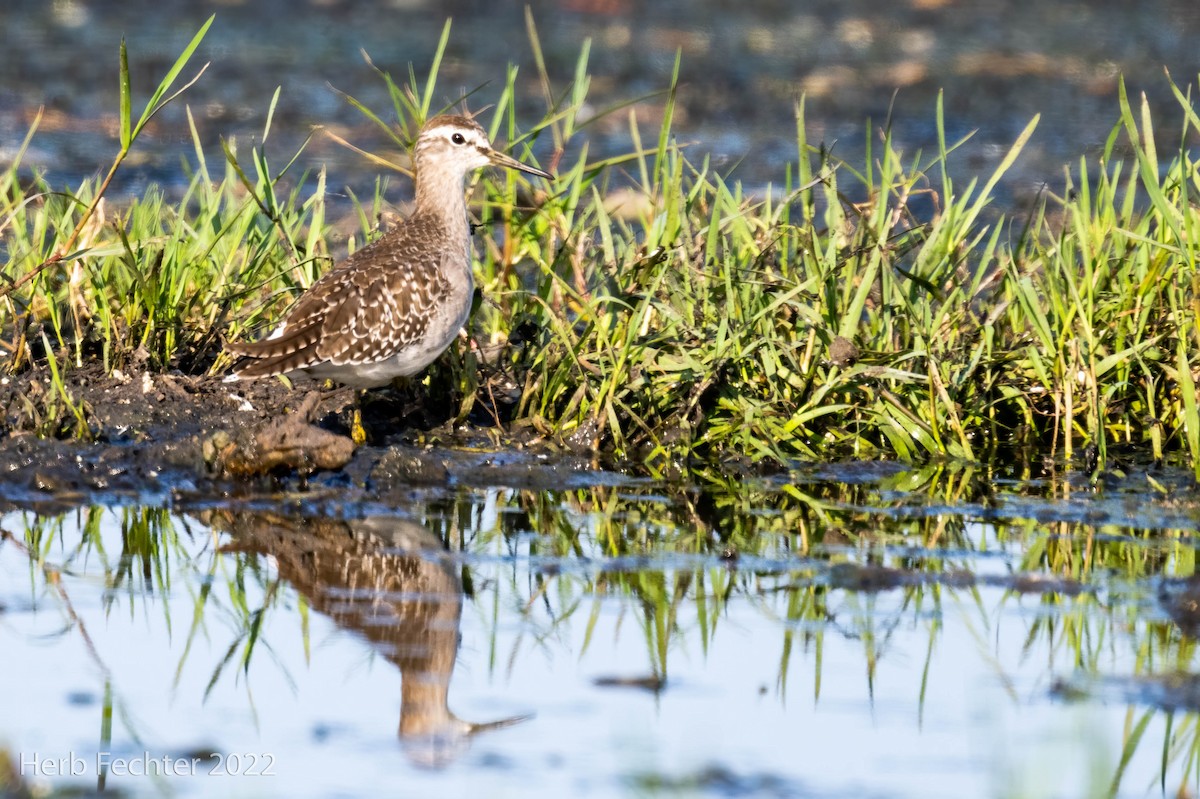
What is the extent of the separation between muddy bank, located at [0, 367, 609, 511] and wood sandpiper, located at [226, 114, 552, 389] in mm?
263

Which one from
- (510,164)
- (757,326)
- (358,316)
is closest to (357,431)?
(358,316)

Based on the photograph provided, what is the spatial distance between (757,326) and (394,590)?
2.30 meters

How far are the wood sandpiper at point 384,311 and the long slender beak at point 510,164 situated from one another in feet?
0.76

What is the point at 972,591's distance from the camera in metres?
5.43

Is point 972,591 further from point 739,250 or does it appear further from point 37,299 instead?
point 37,299

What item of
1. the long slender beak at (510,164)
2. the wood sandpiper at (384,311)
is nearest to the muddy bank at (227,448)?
the wood sandpiper at (384,311)

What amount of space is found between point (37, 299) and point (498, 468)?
222cm

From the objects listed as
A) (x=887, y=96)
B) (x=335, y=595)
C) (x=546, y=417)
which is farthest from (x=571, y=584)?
(x=887, y=96)

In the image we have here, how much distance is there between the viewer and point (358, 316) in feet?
21.9

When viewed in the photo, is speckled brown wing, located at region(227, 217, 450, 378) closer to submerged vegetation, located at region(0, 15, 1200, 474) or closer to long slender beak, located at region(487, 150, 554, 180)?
submerged vegetation, located at region(0, 15, 1200, 474)

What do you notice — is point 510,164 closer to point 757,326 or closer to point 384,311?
point 384,311

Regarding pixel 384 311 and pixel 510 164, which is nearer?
pixel 384 311

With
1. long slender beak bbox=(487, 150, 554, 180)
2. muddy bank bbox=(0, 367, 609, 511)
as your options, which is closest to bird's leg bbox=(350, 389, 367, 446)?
muddy bank bbox=(0, 367, 609, 511)

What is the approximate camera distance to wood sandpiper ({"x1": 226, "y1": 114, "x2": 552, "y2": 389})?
664cm
